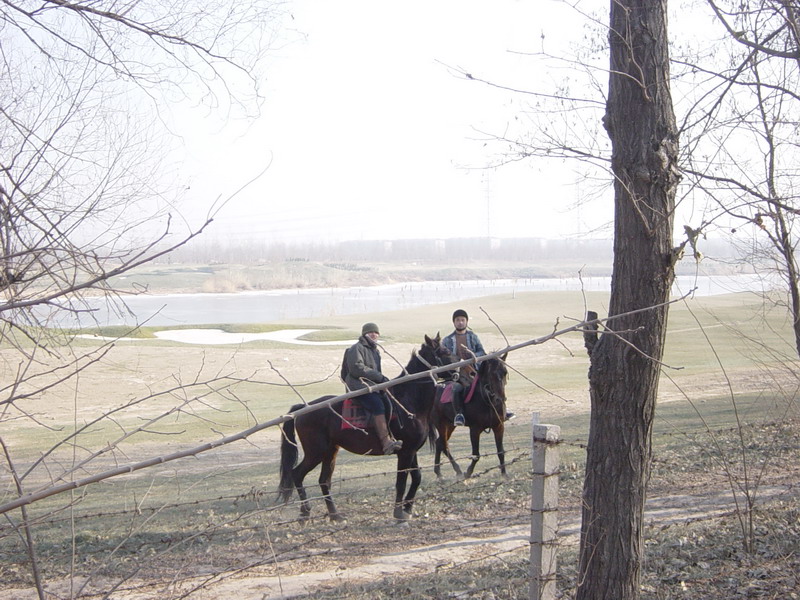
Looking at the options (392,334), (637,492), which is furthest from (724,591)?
(392,334)

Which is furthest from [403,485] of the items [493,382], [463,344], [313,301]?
[313,301]

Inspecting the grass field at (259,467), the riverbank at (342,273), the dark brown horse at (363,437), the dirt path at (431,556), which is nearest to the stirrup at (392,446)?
the dark brown horse at (363,437)

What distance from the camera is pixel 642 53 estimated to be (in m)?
4.46

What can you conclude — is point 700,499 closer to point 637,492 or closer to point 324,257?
point 637,492

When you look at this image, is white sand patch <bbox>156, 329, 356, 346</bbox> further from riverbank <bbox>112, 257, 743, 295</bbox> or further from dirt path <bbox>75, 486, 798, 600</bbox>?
dirt path <bbox>75, 486, 798, 600</bbox>

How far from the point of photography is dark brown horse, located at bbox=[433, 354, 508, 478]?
1130 centimetres

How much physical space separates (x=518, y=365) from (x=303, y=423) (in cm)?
2555

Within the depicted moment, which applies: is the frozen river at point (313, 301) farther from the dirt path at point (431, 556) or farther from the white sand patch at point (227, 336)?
the dirt path at point (431, 556)

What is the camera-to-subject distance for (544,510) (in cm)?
416

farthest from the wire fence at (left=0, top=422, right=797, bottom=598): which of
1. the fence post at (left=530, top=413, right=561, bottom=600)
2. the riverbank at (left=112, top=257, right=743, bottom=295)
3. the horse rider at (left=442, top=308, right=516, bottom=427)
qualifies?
the riverbank at (left=112, top=257, right=743, bottom=295)

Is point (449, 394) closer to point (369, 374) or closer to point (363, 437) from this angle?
point (363, 437)

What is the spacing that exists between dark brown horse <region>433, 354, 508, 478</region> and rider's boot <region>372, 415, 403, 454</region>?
179cm

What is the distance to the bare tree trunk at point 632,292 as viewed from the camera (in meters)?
4.40

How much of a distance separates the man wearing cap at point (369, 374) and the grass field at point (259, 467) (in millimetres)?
658
